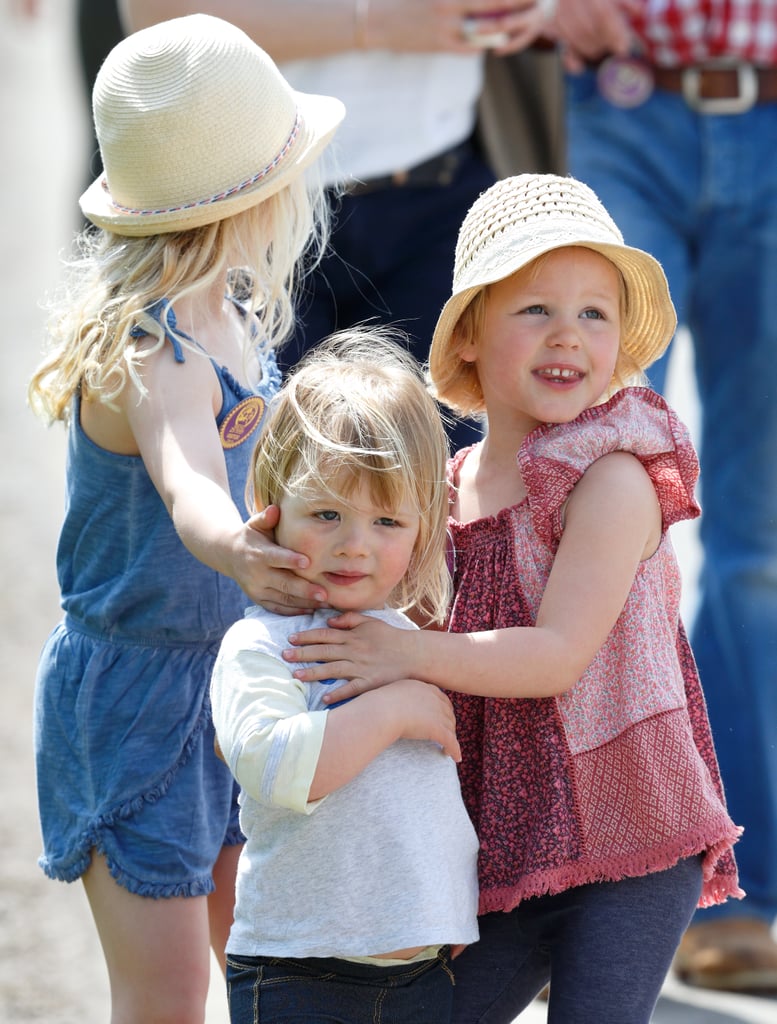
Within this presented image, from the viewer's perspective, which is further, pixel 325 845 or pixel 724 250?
pixel 724 250

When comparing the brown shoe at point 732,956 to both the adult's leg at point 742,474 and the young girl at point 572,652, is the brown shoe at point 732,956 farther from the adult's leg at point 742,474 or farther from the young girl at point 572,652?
the young girl at point 572,652

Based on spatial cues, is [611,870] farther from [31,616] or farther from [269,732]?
[31,616]

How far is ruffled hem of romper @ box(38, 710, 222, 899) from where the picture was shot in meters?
2.38

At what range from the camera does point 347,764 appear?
6.30ft

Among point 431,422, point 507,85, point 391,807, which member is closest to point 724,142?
point 507,85

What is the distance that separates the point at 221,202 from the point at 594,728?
884mm

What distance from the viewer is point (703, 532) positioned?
355 centimetres

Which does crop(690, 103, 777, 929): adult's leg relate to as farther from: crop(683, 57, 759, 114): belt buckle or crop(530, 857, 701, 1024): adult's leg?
crop(530, 857, 701, 1024): adult's leg

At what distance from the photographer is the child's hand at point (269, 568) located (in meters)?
1.97

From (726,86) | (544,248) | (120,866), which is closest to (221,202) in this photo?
(544,248)

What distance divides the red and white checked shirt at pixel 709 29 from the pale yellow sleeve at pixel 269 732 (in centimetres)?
183

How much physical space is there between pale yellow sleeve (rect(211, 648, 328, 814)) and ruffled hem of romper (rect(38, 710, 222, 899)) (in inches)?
19.3

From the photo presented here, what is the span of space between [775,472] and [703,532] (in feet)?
0.70

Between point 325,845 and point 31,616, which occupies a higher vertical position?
point 325,845
